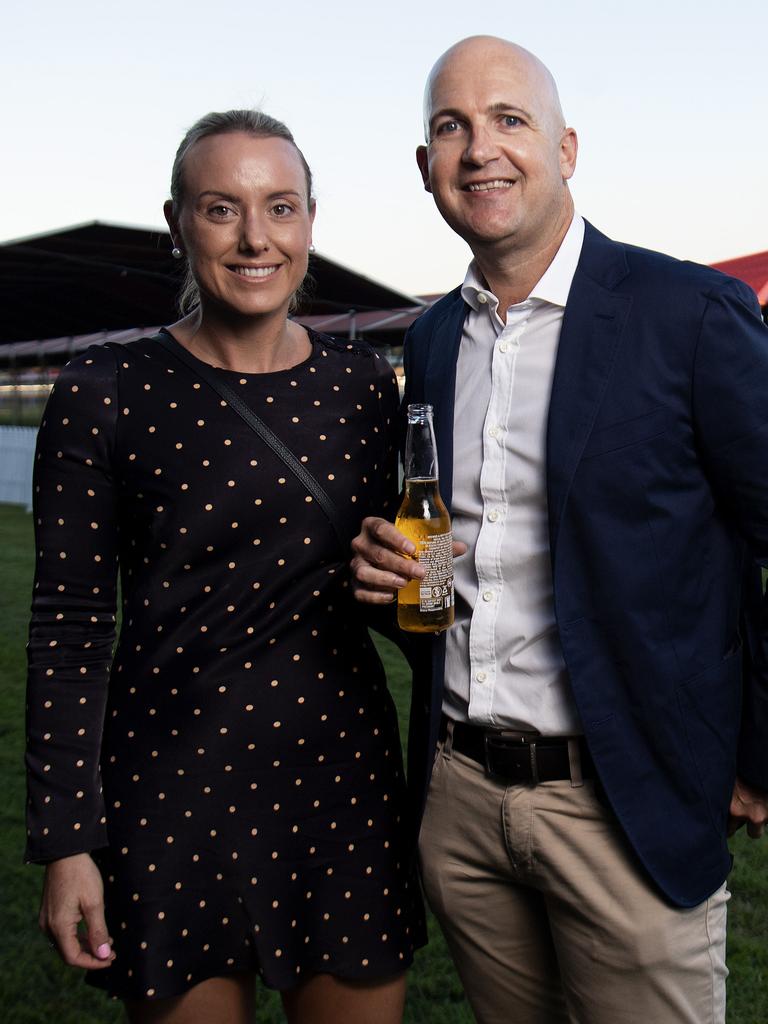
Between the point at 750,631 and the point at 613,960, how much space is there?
2.20 feet

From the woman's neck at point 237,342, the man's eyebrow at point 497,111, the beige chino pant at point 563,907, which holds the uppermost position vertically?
the man's eyebrow at point 497,111

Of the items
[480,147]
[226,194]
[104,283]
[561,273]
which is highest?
[104,283]

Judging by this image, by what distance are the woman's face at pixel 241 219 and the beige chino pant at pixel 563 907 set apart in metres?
1.00

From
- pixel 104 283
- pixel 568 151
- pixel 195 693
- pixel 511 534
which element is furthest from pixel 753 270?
pixel 195 693

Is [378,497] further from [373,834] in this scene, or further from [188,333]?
[373,834]

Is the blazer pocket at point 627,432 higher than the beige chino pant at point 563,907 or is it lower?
higher

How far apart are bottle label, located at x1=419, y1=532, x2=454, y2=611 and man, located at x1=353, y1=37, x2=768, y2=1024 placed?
56 mm

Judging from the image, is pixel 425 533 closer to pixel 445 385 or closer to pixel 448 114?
pixel 445 385

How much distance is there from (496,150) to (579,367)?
454mm

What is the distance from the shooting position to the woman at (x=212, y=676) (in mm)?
1778

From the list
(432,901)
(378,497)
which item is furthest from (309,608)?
(432,901)

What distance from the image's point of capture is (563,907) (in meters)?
1.94

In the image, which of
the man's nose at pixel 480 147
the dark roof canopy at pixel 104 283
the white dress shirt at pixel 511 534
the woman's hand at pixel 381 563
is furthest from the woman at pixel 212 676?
the dark roof canopy at pixel 104 283

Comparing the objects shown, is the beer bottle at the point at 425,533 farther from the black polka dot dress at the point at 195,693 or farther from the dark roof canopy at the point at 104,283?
the dark roof canopy at the point at 104,283
